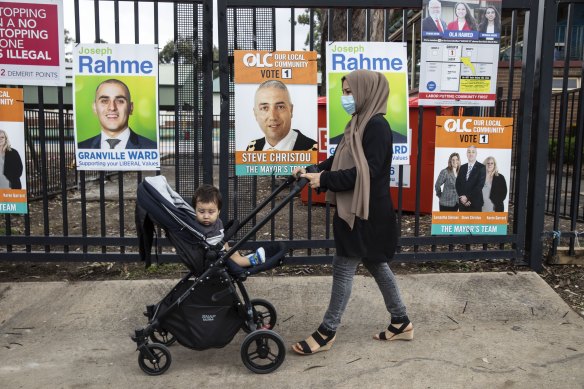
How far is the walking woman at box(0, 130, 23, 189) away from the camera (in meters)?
4.66

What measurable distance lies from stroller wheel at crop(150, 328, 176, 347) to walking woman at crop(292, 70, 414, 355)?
84cm

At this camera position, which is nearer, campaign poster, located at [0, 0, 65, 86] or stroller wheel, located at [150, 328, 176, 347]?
stroller wheel, located at [150, 328, 176, 347]

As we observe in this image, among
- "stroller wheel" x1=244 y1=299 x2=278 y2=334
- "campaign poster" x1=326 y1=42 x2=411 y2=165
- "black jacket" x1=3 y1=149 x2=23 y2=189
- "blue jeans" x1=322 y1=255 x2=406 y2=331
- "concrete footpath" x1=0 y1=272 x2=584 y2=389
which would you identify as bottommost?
"concrete footpath" x1=0 y1=272 x2=584 y2=389

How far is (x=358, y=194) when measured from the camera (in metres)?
3.43

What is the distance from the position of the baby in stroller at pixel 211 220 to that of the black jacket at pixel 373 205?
56 cm

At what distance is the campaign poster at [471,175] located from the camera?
4.93 metres

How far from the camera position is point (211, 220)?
3490mm

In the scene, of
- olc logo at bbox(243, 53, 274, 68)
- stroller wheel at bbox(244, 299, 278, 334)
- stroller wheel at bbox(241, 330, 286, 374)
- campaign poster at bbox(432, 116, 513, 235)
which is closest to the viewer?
stroller wheel at bbox(241, 330, 286, 374)

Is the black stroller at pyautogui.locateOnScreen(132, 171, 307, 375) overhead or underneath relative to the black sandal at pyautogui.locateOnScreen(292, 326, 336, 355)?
overhead

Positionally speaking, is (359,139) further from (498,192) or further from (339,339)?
(498,192)

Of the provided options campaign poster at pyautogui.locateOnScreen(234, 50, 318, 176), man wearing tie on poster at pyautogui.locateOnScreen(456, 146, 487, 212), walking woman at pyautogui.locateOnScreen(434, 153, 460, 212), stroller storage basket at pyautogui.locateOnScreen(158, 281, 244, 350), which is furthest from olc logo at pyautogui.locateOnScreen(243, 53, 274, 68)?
stroller storage basket at pyautogui.locateOnScreen(158, 281, 244, 350)

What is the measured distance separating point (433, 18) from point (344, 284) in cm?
260

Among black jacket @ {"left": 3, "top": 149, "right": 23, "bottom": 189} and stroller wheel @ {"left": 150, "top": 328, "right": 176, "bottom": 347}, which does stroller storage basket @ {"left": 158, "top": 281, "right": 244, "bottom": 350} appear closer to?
stroller wheel @ {"left": 150, "top": 328, "right": 176, "bottom": 347}

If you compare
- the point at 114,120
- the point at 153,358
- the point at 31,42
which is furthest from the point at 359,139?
the point at 31,42
